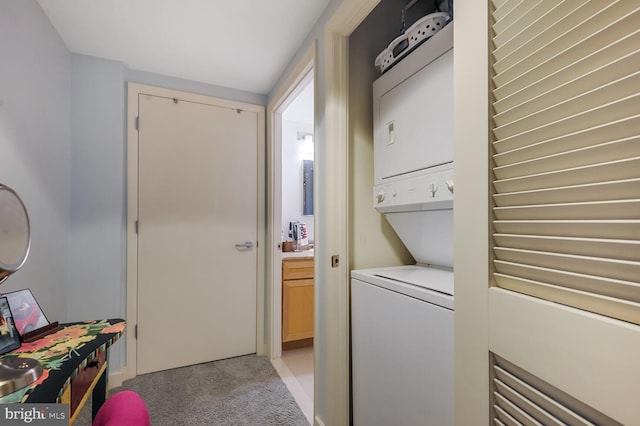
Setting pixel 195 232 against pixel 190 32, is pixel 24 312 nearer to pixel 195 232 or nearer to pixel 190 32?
pixel 195 232

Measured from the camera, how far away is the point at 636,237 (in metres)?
0.41

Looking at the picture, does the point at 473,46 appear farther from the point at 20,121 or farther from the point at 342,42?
the point at 20,121

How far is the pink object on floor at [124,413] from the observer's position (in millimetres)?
529

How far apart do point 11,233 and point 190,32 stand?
5.05ft

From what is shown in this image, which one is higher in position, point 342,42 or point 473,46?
point 342,42

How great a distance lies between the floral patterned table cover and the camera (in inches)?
28.1

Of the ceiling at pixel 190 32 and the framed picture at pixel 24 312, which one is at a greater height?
the ceiling at pixel 190 32

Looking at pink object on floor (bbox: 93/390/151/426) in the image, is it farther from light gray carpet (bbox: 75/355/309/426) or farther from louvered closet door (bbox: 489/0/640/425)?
light gray carpet (bbox: 75/355/309/426)

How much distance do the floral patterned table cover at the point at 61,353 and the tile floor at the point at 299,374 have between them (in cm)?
127

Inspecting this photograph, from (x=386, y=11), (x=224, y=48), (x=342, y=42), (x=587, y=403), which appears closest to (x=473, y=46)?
(x=587, y=403)

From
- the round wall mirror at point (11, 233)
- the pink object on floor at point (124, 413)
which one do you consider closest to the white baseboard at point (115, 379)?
the round wall mirror at point (11, 233)

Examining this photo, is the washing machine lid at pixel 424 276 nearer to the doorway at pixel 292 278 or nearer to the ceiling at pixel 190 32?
the doorway at pixel 292 278

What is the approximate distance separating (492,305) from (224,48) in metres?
2.15

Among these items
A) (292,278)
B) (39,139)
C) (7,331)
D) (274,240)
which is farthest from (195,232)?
(7,331)
